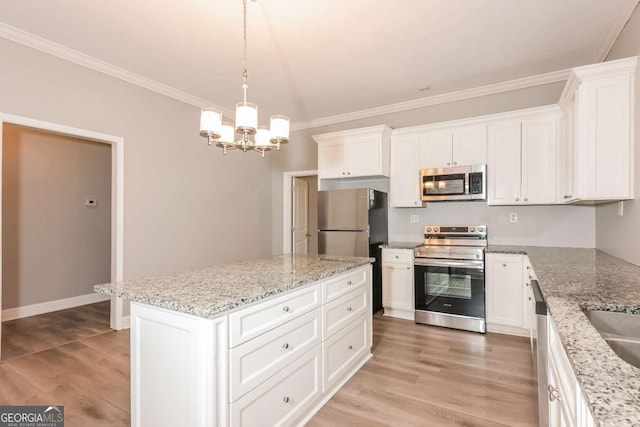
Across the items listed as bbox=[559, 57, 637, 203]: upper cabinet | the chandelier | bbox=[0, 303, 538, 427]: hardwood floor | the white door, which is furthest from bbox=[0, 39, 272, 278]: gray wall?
bbox=[559, 57, 637, 203]: upper cabinet

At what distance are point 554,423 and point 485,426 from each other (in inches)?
29.9

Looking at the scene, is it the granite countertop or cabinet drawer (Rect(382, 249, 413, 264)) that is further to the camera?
cabinet drawer (Rect(382, 249, 413, 264))

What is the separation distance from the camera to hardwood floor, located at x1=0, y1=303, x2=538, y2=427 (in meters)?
2.01

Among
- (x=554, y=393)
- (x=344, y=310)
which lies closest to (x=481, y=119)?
(x=344, y=310)

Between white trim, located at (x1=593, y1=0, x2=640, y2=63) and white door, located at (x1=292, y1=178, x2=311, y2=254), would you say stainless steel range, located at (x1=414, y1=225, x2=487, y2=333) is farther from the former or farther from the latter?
white door, located at (x1=292, y1=178, x2=311, y2=254)

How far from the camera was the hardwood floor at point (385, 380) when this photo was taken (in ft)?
6.60

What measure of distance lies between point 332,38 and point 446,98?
1969mm

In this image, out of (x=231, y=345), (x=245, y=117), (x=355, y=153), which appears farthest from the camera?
(x=355, y=153)

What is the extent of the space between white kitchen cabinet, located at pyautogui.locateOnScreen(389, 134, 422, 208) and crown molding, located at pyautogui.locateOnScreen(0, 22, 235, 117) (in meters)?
2.63

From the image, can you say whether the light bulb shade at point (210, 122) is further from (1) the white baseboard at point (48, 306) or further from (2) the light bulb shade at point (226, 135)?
(1) the white baseboard at point (48, 306)

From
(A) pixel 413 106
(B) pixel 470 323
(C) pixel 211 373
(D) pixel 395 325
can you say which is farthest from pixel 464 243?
(C) pixel 211 373

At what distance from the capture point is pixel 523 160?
3.42m

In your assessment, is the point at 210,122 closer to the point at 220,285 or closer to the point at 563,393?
the point at 220,285

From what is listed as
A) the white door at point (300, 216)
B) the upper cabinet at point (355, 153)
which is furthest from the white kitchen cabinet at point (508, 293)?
the white door at point (300, 216)
